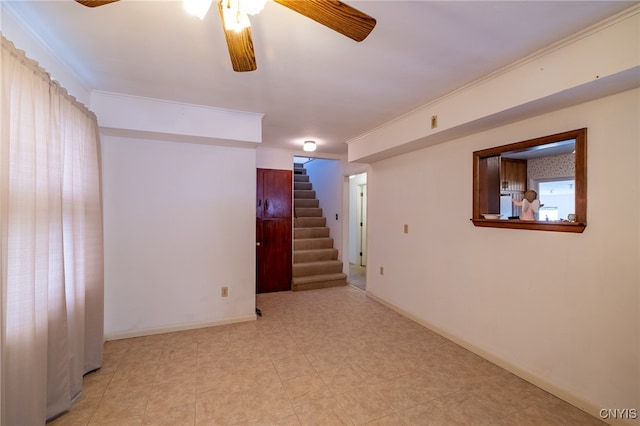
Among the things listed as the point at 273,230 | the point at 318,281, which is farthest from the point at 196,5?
the point at 318,281

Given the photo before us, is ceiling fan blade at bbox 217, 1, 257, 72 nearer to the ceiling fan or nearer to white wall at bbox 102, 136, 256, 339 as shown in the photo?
the ceiling fan

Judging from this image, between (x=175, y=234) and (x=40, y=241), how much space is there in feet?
5.12

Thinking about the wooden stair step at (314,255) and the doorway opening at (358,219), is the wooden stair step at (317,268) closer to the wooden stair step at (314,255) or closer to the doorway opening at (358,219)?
the wooden stair step at (314,255)

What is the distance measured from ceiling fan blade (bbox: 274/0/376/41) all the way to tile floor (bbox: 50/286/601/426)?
2265 millimetres

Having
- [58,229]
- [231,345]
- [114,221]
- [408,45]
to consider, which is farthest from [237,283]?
[408,45]

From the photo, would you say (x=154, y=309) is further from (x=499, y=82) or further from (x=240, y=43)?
(x=499, y=82)

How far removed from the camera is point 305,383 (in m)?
2.15

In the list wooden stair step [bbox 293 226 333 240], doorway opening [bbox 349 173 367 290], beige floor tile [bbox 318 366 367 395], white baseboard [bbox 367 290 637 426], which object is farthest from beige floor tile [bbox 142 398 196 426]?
doorway opening [bbox 349 173 367 290]

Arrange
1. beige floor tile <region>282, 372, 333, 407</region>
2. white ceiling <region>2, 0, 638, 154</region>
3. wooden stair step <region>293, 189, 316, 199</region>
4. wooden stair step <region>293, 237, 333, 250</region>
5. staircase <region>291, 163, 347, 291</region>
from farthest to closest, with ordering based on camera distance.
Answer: wooden stair step <region>293, 189, 316, 199</region>, wooden stair step <region>293, 237, 333, 250</region>, staircase <region>291, 163, 347, 291</region>, beige floor tile <region>282, 372, 333, 407</region>, white ceiling <region>2, 0, 638, 154</region>

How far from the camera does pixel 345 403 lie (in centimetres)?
193

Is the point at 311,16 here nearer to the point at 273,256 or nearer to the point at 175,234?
the point at 175,234

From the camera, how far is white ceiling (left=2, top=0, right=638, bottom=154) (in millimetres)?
1491

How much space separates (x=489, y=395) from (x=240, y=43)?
2.87 metres

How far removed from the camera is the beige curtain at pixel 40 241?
4.54 ft
